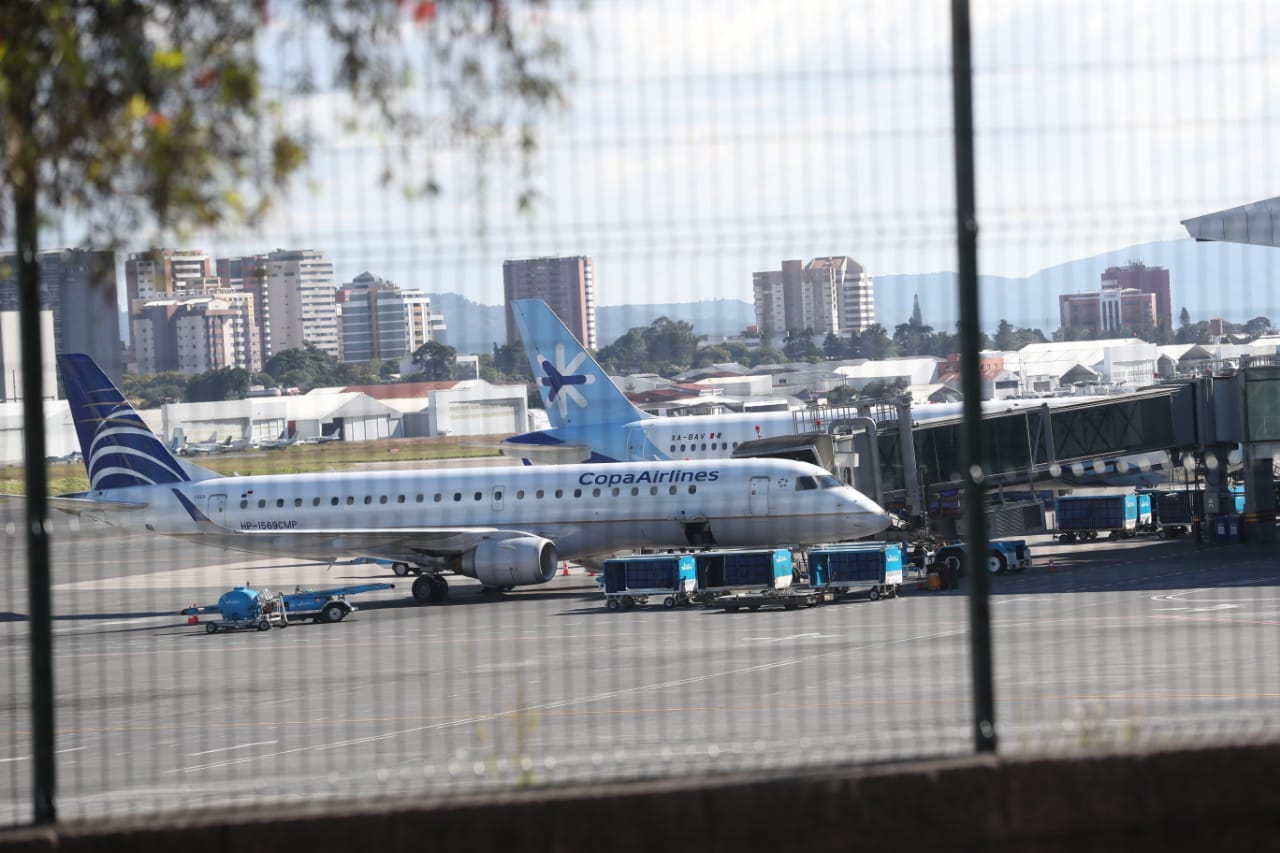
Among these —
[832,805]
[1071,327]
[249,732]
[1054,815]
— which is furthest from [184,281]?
[249,732]

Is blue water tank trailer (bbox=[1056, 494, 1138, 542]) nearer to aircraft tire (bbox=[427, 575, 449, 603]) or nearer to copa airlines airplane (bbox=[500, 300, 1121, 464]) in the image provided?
copa airlines airplane (bbox=[500, 300, 1121, 464])

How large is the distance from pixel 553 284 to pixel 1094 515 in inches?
1789

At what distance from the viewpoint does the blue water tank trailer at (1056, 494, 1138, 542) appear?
5075 cm

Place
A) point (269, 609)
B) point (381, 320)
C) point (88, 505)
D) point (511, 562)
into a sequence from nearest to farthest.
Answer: point (381, 320) → point (269, 609) → point (511, 562) → point (88, 505)

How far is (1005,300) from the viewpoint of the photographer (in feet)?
28.3

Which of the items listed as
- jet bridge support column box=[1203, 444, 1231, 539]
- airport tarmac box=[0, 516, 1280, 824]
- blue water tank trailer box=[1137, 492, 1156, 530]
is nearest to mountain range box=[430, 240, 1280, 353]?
airport tarmac box=[0, 516, 1280, 824]

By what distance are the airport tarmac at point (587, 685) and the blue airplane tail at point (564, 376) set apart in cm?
264

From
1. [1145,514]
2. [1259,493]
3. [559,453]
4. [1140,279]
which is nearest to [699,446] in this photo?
[559,453]

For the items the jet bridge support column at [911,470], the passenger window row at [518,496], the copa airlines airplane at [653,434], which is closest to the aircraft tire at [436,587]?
the passenger window row at [518,496]

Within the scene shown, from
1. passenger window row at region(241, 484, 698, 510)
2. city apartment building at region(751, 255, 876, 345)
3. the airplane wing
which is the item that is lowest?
the airplane wing

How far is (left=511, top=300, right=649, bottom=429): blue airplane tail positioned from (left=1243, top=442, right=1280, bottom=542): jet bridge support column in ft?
62.3

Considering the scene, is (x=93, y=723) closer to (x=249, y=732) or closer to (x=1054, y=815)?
(x=249, y=732)

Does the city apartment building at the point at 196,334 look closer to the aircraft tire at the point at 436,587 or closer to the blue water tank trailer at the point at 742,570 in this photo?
the blue water tank trailer at the point at 742,570

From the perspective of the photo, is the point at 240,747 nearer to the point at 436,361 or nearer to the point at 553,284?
the point at 436,361
